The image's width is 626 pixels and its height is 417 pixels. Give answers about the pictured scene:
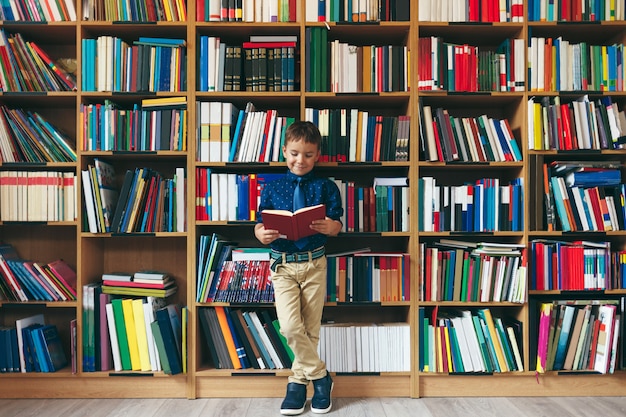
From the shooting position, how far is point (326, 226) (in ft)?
7.98

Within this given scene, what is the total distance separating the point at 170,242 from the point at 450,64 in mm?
1890

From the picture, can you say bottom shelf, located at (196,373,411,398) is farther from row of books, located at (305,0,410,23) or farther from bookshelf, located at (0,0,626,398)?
row of books, located at (305,0,410,23)

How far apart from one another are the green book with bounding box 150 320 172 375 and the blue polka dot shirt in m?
0.73

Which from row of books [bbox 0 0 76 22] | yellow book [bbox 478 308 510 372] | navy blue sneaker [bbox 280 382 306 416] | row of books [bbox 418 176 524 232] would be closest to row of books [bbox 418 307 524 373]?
yellow book [bbox 478 308 510 372]

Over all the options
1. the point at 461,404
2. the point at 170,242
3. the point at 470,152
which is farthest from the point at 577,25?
the point at 170,242

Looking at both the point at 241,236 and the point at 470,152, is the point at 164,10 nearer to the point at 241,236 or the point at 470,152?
the point at 241,236

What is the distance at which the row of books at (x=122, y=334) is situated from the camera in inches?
106

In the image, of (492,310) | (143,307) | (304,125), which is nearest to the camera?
(304,125)

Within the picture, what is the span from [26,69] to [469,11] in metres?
2.40

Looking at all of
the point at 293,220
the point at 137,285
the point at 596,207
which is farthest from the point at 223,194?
the point at 596,207

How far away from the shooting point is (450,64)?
273cm

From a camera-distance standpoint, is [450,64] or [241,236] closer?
[450,64]

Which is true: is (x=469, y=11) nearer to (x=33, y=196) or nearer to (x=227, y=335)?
(x=227, y=335)

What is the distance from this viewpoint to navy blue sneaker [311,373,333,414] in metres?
2.47
